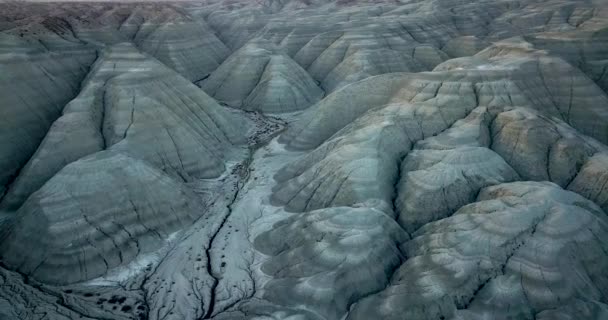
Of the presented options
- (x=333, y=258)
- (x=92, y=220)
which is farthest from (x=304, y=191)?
(x=92, y=220)

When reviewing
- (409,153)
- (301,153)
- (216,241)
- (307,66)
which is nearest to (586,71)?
(409,153)

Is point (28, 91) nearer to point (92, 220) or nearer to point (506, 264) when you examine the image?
point (92, 220)

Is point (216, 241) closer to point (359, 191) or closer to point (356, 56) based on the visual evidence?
point (359, 191)

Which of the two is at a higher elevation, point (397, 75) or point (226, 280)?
point (397, 75)

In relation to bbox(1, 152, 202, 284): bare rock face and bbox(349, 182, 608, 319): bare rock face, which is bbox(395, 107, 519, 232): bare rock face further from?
bbox(1, 152, 202, 284): bare rock face

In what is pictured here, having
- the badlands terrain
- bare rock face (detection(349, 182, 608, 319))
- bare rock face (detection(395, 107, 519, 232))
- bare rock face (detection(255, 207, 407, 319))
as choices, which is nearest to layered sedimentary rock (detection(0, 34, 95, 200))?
the badlands terrain

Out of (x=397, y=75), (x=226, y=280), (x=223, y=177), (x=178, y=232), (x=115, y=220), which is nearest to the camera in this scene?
(x=226, y=280)
